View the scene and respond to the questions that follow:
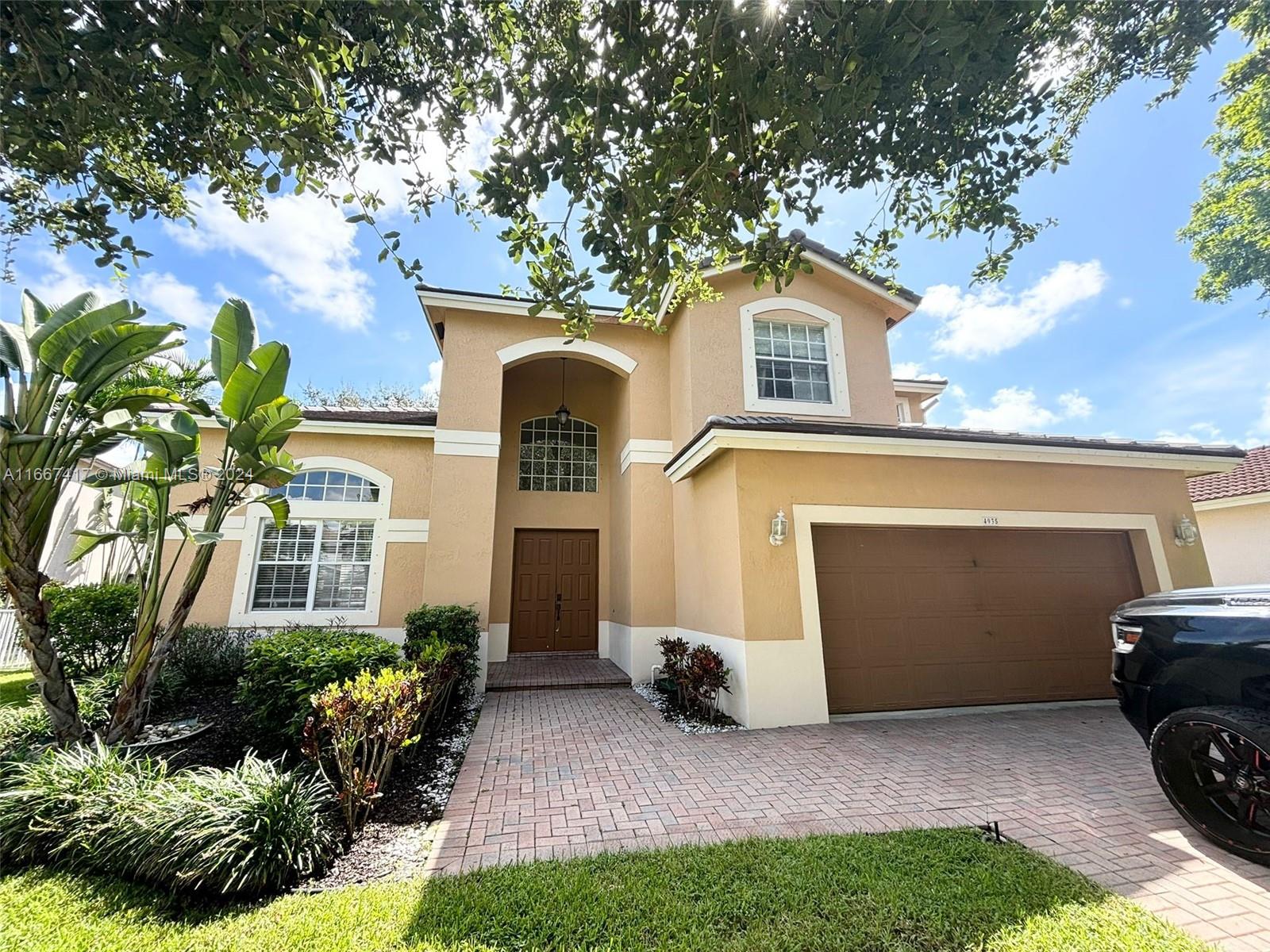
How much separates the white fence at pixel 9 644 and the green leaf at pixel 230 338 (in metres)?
12.9

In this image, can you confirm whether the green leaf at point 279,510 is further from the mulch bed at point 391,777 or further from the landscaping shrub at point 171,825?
the landscaping shrub at point 171,825

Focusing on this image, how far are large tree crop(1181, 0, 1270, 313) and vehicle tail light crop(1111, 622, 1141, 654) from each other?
56.7 feet

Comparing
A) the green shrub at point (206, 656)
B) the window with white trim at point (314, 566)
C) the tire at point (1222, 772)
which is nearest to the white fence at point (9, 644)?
the green shrub at point (206, 656)

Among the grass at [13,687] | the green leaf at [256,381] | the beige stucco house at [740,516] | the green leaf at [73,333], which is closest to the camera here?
the green leaf at [73,333]

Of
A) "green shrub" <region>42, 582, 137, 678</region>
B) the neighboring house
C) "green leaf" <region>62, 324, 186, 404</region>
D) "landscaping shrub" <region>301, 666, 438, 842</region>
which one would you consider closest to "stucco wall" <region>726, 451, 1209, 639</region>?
"landscaping shrub" <region>301, 666, 438, 842</region>

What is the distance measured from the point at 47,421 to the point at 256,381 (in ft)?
6.28

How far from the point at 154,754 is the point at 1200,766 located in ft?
33.2

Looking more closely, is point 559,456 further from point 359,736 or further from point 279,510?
point 359,736

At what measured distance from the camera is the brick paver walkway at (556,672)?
9.77 meters

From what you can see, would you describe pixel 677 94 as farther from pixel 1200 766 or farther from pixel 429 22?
pixel 1200 766

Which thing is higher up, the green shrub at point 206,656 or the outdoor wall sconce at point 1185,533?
the outdoor wall sconce at point 1185,533

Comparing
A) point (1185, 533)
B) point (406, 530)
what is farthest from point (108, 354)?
point (1185, 533)

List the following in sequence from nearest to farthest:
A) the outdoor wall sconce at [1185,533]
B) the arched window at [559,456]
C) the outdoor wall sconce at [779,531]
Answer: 1. the outdoor wall sconce at [779,531]
2. the outdoor wall sconce at [1185,533]
3. the arched window at [559,456]

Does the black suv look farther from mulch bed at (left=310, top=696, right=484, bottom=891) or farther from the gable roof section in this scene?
mulch bed at (left=310, top=696, right=484, bottom=891)
